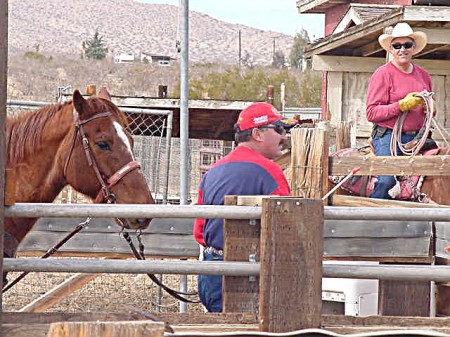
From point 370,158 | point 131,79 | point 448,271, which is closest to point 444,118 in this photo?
point 370,158

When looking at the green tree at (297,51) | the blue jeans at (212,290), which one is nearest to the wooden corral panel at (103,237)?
the blue jeans at (212,290)

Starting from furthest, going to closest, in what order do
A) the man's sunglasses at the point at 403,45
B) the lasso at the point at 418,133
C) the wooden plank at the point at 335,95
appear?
the wooden plank at the point at 335,95
the man's sunglasses at the point at 403,45
the lasso at the point at 418,133

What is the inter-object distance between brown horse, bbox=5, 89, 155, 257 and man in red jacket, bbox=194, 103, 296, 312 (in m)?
0.63

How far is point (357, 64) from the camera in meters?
14.9

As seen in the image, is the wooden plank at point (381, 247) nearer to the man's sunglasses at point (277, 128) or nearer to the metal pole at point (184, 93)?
the man's sunglasses at point (277, 128)

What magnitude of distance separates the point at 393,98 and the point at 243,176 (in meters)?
3.45

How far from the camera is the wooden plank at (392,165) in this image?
6852mm

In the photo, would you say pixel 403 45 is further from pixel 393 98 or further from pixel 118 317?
pixel 118 317

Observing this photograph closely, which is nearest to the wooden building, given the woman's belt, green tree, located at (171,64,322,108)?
the woman's belt

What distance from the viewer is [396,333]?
3.43m

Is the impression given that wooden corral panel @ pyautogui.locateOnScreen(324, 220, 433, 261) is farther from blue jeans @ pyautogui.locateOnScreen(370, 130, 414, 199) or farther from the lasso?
blue jeans @ pyautogui.locateOnScreen(370, 130, 414, 199)

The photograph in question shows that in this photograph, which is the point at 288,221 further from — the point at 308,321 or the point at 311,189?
the point at 311,189

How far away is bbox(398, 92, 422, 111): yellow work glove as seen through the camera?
7668 millimetres

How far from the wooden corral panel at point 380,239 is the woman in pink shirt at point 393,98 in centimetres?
242
